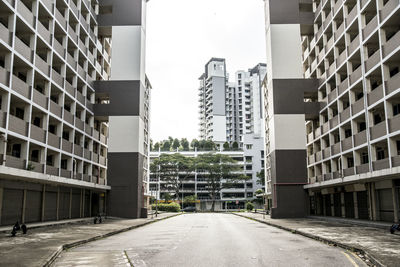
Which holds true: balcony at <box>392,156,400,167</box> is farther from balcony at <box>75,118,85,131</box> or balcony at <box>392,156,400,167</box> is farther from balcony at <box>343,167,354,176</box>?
balcony at <box>75,118,85,131</box>

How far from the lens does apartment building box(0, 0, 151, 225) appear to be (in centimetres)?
2623

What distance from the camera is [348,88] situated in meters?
35.4

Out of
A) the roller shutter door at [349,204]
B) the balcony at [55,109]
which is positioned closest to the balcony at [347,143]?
the roller shutter door at [349,204]

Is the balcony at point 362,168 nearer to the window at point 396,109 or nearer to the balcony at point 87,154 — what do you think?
the window at point 396,109

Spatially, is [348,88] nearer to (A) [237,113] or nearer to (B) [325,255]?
(B) [325,255]

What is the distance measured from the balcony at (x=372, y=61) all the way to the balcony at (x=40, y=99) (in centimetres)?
2600

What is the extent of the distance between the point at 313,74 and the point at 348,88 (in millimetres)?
13321

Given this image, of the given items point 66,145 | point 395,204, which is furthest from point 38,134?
point 395,204

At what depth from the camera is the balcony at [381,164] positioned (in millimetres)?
27625

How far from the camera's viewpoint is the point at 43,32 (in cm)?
3116

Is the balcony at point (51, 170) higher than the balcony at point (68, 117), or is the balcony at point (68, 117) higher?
the balcony at point (68, 117)

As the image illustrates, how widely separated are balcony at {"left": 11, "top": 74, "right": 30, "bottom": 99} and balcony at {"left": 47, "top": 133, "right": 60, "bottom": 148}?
5.03m

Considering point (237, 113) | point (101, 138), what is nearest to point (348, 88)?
point (101, 138)

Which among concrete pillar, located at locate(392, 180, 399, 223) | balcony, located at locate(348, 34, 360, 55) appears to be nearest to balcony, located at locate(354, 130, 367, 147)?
concrete pillar, located at locate(392, 180, 399, 223)
